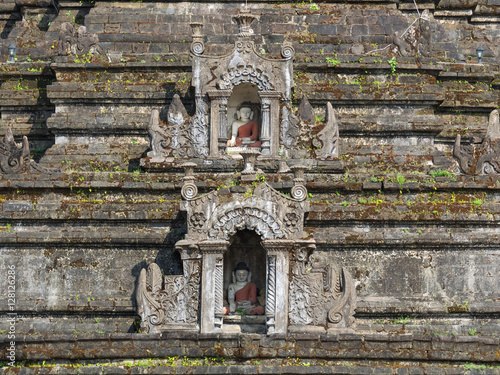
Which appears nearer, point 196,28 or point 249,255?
point 249,255

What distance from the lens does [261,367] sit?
97.2 ft

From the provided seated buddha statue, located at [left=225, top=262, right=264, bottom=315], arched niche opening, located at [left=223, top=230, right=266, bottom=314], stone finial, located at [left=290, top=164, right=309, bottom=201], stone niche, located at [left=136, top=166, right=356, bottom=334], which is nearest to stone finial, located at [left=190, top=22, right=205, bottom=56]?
stone niche, located at [left=136, top=166, right=356, bottom=334]

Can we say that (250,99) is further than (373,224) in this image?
Yes

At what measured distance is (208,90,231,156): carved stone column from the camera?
36.7 m

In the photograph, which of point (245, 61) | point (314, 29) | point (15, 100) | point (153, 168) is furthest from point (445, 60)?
point (15, 100)

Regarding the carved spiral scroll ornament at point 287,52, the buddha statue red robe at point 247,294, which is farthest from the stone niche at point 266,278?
the carved spiral scroll ornament at point 287,52

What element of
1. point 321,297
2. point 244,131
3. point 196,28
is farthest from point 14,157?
point 321,297

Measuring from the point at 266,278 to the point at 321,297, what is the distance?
1298 millimetres

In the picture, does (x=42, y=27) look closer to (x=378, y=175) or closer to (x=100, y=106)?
(x=100, y=106)

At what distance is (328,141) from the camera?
3659cm

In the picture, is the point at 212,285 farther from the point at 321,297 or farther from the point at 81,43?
the point at 81,43

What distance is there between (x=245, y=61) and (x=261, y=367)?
9927 mm

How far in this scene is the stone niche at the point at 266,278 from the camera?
104 ft

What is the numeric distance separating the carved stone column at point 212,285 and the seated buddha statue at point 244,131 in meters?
5.70
